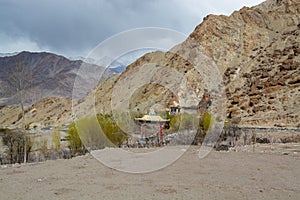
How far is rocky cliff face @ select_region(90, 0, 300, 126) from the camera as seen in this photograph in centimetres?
3622

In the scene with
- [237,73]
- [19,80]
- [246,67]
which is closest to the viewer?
[19,80]

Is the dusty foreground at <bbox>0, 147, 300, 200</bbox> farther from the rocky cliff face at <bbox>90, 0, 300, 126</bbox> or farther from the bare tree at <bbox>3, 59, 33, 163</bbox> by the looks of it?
the rocky cliff face at <bbox>90, 0, 300, 126</bbox>

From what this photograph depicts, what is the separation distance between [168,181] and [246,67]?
148ft

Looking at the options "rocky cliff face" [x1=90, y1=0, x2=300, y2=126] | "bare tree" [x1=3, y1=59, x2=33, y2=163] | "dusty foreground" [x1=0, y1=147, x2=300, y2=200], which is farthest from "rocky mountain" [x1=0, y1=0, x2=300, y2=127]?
"dusty foreground" [x1=0, y1=147, x2=300, y2=200]

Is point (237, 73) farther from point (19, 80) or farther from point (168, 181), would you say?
point (168, 181)

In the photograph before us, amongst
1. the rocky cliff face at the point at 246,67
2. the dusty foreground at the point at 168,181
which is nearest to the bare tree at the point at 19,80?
the dusty foreground at the point at 168,181

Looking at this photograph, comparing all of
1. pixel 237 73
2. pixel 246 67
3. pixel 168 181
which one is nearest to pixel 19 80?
pixel 168 181

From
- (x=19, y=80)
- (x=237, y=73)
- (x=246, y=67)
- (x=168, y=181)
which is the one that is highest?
(x=246, y=67)

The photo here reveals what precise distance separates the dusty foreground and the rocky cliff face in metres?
20.5

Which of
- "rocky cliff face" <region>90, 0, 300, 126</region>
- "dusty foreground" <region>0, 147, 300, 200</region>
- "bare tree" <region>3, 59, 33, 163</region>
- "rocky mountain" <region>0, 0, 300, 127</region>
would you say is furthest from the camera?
"rocky mountain" <region>0, 0, 300, 127</region>

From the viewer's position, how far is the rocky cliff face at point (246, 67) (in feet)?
119

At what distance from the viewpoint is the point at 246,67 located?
2025 inches

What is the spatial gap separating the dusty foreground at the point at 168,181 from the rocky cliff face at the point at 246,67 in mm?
20465

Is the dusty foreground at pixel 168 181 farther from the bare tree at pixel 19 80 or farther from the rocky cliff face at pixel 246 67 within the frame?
the rocky cliff face at pixel 246 67
